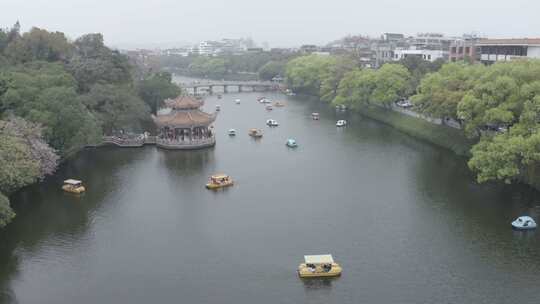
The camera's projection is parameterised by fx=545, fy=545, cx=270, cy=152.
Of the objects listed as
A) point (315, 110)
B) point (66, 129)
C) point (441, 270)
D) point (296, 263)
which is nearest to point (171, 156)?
point (66, 129)

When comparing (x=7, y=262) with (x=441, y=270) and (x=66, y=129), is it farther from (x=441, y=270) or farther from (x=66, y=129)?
(x=441, y=270)

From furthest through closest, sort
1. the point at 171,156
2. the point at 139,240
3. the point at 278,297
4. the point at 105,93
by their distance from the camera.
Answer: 1. the point at 105,93
2. the point at 171,156
3. the point at 139,240
4. the point at 278,297

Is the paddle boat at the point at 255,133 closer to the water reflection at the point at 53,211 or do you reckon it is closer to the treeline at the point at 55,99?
the treeline at the point at 55,99

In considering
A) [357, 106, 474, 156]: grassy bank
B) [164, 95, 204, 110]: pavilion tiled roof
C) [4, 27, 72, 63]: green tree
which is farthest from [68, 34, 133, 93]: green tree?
[357, 106, 474, 156]: grassy bank

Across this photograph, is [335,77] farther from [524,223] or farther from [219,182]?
[524,223]

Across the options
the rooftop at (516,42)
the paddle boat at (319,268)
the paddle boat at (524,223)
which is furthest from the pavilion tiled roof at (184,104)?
the rooftop at (516,42)

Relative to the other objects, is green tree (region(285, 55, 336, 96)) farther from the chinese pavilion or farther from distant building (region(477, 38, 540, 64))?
the chinese pavilion
